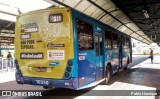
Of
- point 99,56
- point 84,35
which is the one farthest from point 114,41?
point 84,35

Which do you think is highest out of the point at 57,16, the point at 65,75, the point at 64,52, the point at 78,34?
the point at 57,16

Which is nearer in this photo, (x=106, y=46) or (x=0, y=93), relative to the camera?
(x=0, y=93)

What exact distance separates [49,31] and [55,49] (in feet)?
2.19

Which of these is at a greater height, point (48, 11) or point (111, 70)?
point (48, 11)

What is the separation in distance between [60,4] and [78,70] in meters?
7.86

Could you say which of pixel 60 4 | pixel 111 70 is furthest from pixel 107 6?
pixel 111 70

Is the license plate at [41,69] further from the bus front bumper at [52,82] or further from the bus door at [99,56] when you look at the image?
the bus door at [99,56]

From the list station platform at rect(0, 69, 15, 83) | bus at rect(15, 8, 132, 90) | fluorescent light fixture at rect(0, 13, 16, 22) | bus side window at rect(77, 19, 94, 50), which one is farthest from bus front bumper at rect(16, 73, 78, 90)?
fluorescent light fixture at rect(0, 13, 16, 22)

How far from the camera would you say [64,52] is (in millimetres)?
8008

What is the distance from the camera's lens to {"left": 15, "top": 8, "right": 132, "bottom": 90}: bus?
26.1ft

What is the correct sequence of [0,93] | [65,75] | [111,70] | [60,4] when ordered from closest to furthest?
[65,75]
[0,93]
[111,70]
[60,4]

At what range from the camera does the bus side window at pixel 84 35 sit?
27.9 ft

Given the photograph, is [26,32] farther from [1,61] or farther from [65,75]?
[1,61]

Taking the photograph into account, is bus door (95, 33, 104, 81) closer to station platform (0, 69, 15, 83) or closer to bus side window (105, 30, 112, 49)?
bus side window (105, 30, 112, 49)
